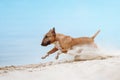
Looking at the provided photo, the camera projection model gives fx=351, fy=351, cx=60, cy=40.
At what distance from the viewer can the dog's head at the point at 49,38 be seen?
11.0 m

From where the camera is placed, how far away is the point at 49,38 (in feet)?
36.2

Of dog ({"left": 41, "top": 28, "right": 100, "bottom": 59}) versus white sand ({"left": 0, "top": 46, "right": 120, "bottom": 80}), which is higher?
dog ({"left": 41, "top": 28, "right": 100, "bottom": 59})

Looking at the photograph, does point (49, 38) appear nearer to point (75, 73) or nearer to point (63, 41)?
point (63, 41)

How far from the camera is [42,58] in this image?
1009cm

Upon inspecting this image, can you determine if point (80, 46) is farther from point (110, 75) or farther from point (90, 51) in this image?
point (110, 75)

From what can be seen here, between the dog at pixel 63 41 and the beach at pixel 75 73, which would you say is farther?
the dog at pixel 63 41

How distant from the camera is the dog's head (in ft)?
35.9

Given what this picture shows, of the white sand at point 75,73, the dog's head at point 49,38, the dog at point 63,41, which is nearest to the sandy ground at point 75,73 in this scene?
the white sand at point 75,73

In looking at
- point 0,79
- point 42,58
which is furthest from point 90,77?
point 42,58

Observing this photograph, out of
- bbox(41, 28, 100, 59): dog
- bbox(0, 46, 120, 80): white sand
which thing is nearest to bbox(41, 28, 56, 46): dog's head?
bbox(41, 28, 100, 59): dog

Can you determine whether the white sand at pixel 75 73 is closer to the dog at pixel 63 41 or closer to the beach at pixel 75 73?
the beach at pixel 75 73

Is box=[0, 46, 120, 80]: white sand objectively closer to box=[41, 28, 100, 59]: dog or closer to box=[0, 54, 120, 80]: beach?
box=[0, 54, 120, 80]: beach

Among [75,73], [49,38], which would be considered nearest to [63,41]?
[49,38]

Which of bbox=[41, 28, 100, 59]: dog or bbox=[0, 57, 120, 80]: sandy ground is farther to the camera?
bbox=[41, 28, 100, 59]: dog
